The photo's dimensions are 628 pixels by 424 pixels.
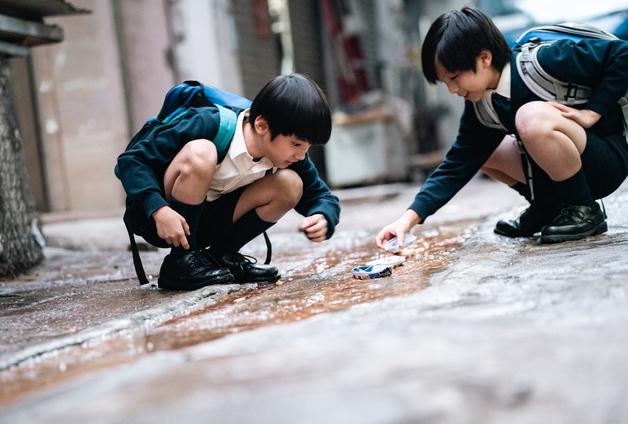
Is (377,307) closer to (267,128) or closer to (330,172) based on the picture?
(267,128)

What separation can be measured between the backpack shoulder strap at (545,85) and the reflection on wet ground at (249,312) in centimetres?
70

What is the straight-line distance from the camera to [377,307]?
5.59ft

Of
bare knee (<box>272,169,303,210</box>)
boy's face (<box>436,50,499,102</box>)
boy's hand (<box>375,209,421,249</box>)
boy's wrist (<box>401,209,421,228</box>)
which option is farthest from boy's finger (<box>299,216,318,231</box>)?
boy's face (<box>436,50,499,102</box>)

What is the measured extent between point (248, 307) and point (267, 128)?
68 cm

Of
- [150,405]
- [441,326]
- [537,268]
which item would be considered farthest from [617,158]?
[150,405]

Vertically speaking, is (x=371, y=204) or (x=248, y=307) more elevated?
(x=248, y=307)

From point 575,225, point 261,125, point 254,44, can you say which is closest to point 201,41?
point 254,44

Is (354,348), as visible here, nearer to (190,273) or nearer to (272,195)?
(190,273)

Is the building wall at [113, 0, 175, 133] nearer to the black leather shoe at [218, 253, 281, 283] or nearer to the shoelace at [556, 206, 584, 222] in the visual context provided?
the black leather shoe at [218, 253, 281, 283]

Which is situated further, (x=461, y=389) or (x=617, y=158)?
(x=617, y=158)

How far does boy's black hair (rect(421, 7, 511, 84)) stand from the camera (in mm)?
2629

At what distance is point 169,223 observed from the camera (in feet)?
7.57

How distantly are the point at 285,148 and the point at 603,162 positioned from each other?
123cm

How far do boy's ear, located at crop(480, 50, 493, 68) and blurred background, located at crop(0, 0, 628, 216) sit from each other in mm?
803
